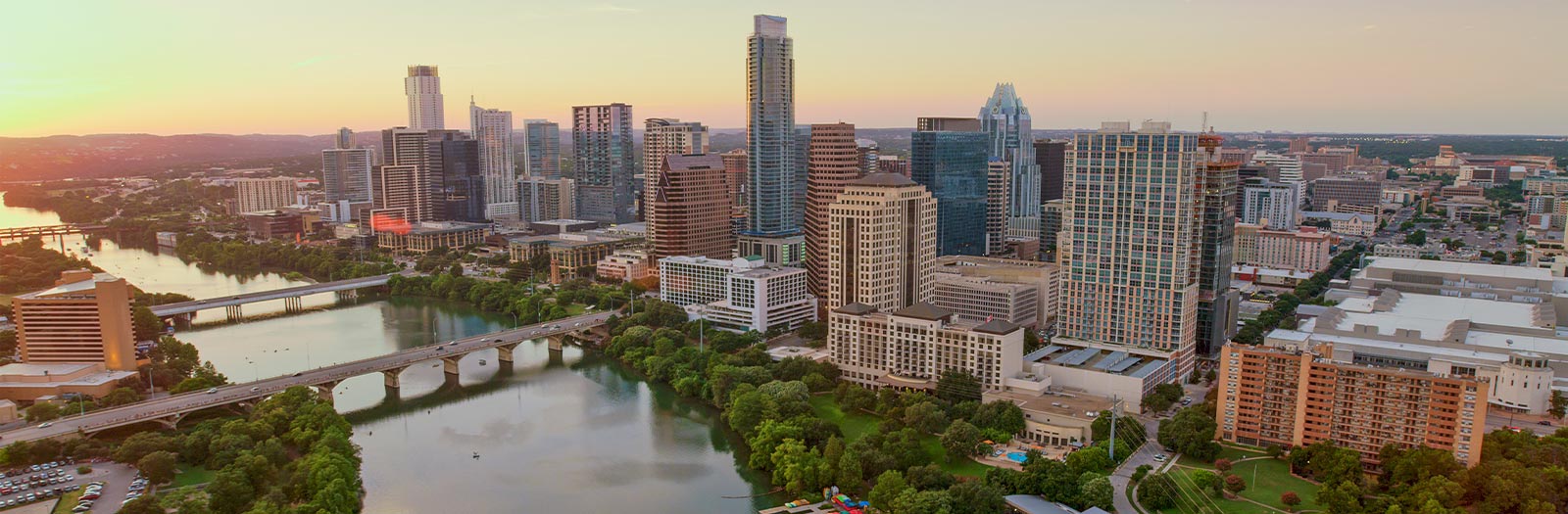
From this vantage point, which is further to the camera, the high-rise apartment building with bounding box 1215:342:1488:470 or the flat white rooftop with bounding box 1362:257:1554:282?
the flat white rooftop with bounding box 1362:257:1554:282

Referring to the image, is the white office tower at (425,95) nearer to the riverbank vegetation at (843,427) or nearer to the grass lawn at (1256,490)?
the riverbank vegetation at (843,427)

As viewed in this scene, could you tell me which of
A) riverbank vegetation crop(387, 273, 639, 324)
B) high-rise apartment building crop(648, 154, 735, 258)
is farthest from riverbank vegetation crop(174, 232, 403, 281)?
high-rise apartment building crop(648, 154, 735, 258)

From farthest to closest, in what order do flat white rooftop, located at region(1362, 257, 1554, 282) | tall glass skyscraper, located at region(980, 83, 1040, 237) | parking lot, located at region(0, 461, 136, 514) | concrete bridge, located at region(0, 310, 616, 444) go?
tall glass skyscraper, located at region(980, 83, 1040, 237), flat white rooftop, located at region(1362, 257, 1554, 282), concrete bridge, located at region(0, 310, 616, 444), parking lot, located at region(0, 461, 136, 514)

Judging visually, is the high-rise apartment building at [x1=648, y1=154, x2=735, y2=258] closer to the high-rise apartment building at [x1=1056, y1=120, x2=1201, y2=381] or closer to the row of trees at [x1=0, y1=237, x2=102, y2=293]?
the high-rise apartment building at [x1=1056, y1=120, x2=1201, y2=381]

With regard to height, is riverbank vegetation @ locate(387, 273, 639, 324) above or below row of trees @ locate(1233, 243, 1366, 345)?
below

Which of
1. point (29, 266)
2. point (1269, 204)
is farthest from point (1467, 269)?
point (29, 266)

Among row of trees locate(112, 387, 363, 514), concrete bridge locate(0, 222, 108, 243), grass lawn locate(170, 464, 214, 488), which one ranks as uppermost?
concrete bridge locate(0, 222, 108, 243)
